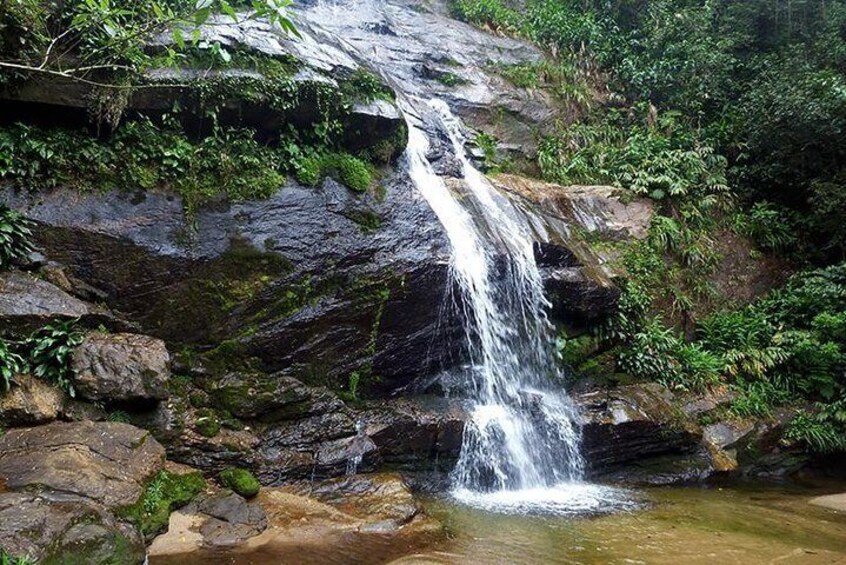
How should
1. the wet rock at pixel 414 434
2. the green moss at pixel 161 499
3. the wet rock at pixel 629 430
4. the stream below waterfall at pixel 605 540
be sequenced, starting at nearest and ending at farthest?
the green moss at pixel 161 499, the stream below waterfall at pixel 605 540, the wet rock at pixel 414 434, the wet rock at pixel 629 430

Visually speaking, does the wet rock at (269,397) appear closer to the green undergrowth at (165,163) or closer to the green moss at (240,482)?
the green moss at (240,482)

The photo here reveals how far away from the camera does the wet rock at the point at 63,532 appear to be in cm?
371

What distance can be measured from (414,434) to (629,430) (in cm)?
356

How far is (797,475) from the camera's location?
9516 millimetres

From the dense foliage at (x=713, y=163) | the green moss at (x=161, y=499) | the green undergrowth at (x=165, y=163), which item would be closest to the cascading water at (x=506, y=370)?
the dense foliage at (x=713, y=163)

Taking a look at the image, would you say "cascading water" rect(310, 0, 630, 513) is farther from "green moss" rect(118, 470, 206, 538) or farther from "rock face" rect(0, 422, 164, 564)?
"rock face" rect(0, 422, 164, 564)

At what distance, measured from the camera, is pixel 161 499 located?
5.10 metres

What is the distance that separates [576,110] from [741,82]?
4.94 metres

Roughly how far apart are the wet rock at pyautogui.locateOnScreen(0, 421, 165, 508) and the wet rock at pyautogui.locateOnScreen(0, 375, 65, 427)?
4.5 inches

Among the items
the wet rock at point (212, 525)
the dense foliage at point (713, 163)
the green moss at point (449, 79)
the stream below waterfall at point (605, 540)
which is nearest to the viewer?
the wet rock at point (212, 525)

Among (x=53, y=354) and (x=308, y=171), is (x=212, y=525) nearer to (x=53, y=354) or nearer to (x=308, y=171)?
(x=53, y=354)

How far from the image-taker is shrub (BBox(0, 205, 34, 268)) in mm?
6004

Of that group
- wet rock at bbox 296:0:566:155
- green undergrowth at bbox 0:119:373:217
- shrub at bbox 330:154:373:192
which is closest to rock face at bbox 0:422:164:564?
green undergrowth at bbox 0:119:373:217

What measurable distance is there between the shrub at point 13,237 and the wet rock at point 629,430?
7747 millimetres
